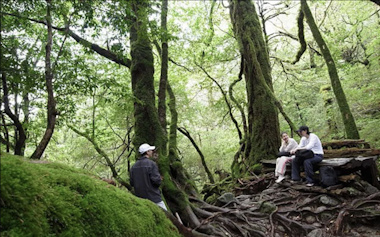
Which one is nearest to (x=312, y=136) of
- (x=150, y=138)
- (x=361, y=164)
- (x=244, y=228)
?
(x=361, y=164)

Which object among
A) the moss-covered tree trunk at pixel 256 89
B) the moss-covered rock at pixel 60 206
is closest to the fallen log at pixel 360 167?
the moss-covered tree trunk at pixel 256 89

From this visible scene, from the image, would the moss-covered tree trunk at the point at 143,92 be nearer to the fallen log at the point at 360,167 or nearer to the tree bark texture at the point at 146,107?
the tree bark texture at the point at 146,107

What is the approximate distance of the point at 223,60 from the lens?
44.7 feet

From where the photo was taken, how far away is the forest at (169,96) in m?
5.36

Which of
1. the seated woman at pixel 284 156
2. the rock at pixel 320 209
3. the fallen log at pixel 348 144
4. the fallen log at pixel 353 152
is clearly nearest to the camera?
the rock at pixel 320 209

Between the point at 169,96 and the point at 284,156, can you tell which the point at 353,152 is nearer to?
the point at 284,156

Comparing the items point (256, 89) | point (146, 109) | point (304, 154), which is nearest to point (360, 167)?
point (304, 154)

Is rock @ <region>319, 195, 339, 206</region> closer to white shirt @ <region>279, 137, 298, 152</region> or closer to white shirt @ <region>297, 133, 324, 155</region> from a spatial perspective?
white shirt @ <region>297, 133, 324, 155</region>

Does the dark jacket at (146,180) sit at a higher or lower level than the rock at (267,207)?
higher

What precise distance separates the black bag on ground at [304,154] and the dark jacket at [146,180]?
4.57 m

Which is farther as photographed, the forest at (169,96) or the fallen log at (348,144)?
the fallen log at (348,144)

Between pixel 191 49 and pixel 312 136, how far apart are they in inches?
331

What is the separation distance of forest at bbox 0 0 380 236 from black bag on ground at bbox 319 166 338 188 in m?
0.28

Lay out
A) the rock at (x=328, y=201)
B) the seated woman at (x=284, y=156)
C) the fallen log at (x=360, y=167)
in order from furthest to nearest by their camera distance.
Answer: the seated woman at (x=284, y=156), the fallen log at (x=360, y=167), the rock at (x=328, y=201)
